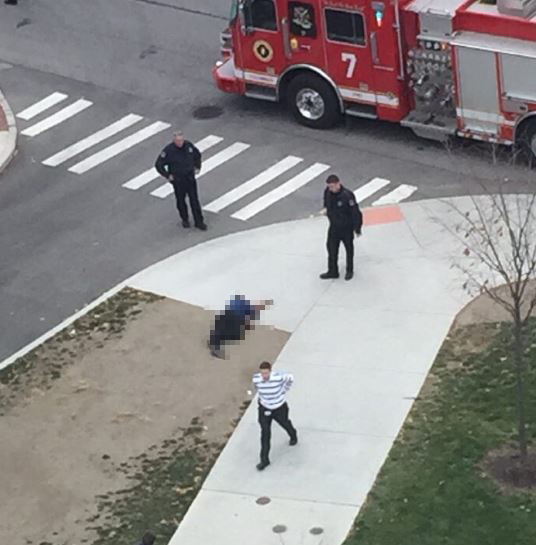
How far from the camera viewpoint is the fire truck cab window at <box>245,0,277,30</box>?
26.8m

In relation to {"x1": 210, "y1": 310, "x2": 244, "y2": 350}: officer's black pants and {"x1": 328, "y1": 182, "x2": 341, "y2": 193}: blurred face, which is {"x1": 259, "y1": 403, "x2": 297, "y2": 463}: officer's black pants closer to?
{"x1": 210, "y1": 310, "x2": 244, "y2": 350}: officer's black pants

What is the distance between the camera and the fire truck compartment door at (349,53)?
25.8 metres

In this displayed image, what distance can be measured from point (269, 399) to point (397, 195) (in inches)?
301

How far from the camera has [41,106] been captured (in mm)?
29281

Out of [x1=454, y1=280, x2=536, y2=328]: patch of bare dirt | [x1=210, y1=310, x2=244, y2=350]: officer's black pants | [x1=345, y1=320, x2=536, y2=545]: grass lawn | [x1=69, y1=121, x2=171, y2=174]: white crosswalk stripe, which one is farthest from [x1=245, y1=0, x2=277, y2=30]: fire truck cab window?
[x1=345, y1=320, x2=536, y2=545]: grass lawn

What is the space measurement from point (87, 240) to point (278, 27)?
5066 millimetres

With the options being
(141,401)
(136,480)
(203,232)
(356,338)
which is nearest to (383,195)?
(203,232)

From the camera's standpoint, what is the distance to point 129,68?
30.3 m

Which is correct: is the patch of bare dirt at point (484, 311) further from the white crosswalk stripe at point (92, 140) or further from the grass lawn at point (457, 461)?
the white crosswalk stripe at point (92, 140)

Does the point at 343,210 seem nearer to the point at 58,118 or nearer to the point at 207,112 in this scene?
the point at 207,112

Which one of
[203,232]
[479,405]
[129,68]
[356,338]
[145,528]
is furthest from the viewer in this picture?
[129,68]

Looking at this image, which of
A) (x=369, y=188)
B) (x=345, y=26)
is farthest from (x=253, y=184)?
(x=345, y=26)

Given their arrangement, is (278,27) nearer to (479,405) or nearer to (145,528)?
(479,405)

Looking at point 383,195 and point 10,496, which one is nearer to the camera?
point 10,496
